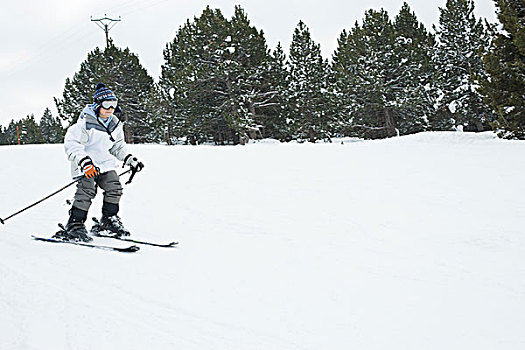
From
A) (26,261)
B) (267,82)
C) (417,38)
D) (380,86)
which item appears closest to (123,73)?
(267,82)

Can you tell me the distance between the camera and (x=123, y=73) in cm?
3169

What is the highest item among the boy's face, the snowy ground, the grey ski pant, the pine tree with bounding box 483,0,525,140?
the pine tree with bounding box 483,0,525,140

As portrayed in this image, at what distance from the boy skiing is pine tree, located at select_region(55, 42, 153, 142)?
1069 inches

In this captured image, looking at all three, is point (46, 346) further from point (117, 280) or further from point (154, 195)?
point (154, 195)

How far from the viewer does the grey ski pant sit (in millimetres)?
4715

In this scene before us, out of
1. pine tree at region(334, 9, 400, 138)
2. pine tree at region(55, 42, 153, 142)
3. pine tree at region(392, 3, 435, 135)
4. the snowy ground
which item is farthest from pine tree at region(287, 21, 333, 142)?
the snowy ground

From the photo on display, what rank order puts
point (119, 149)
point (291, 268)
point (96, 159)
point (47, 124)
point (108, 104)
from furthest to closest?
point (47, 124), point (119, 149), point (96, 159), point (108, 104), point (291, 268)

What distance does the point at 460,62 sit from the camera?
2631cm

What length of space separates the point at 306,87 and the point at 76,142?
23.3 m

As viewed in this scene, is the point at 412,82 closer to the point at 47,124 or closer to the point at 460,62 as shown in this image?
the point at 460,62

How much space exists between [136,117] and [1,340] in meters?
32.6

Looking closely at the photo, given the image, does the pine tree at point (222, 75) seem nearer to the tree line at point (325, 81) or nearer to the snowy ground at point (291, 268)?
the tree line at point (325, 81)

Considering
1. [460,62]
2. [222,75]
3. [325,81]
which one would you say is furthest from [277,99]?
[460,62]

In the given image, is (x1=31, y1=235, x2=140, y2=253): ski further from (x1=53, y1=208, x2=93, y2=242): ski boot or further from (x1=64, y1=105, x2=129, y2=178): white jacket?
(x1=64, y1=105, x2=129, y2=178): white jacket
